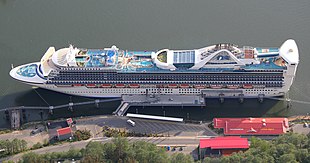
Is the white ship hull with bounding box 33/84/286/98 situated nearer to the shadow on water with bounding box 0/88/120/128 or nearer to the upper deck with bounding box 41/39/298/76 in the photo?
the shadow on water with bounding box 0/88/120/128

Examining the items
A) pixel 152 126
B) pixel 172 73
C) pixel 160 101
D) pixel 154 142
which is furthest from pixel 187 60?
pixel 154 142

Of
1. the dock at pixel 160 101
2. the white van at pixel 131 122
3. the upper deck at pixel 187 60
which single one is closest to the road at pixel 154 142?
the white van at pixel 131 122

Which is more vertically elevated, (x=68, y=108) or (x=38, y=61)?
(x=38, y=61)

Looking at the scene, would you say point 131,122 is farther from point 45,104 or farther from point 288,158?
point 288,158

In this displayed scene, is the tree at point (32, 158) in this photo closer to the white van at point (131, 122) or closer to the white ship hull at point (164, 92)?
the white van at point (131, 122)

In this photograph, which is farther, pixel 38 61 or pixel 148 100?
pixel 38 61

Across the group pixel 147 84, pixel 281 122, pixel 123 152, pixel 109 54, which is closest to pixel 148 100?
pixel 147 84

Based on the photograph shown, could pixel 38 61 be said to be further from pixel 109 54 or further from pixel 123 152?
pixel 123 152

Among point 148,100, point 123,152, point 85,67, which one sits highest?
point 85,67
